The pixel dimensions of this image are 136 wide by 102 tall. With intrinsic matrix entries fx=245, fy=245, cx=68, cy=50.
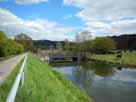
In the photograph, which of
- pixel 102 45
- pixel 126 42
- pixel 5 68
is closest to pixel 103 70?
pixel 5 68

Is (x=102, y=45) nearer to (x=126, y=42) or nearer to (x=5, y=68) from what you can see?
(x=126, y=42)

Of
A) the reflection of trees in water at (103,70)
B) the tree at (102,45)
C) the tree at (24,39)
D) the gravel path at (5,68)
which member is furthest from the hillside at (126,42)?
the gravel path at (5,68)

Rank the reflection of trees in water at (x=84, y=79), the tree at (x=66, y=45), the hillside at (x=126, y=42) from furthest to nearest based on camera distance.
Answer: the hillside at (x=126, y=42) → the tree at (x=66, y=45) → the reflection of trees in water at (x=84, y=79)

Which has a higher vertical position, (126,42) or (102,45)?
(126,42)

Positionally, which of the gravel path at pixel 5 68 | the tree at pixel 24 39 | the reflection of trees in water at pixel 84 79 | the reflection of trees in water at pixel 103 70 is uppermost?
the tree at pixel 24 39

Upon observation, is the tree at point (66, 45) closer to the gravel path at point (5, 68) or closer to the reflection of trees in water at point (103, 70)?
the reflection of trees in water at point (103, 70)

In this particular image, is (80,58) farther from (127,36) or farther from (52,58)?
(127,36)

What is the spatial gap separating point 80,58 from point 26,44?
132 feet

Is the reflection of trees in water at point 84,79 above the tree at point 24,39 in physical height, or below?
below

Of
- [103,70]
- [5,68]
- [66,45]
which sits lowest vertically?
[103,70]

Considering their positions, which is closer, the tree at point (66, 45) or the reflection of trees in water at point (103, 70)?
the reflection of trees in water at point (103, 70)

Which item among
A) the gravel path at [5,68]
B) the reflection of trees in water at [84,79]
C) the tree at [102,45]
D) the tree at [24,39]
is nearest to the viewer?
the gravel path at [5,68]

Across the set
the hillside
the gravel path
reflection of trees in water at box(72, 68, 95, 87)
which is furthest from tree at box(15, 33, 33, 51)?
the gravel path

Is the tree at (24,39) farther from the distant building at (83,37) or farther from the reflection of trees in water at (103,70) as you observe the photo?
the reflection of trees in water at (103,70)
